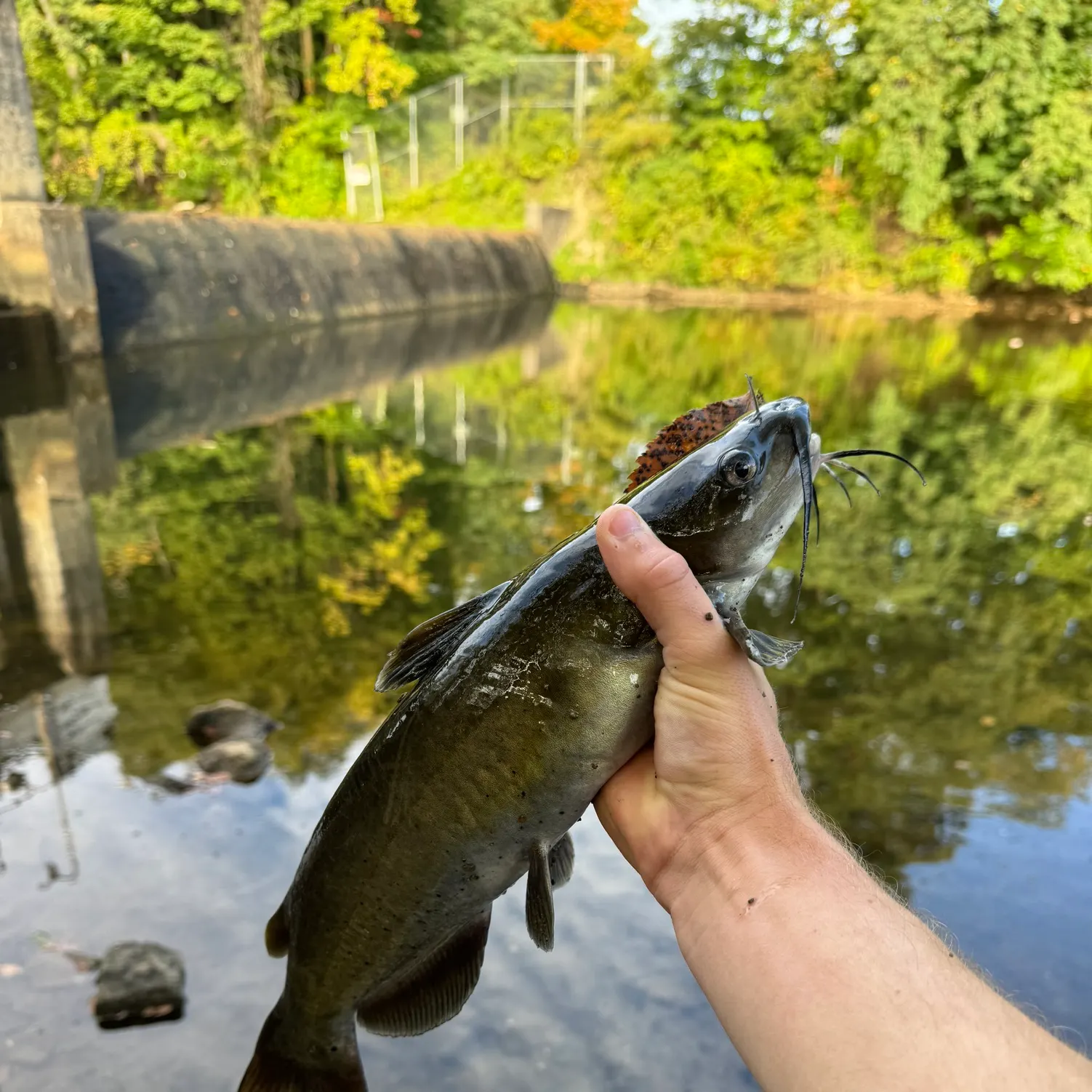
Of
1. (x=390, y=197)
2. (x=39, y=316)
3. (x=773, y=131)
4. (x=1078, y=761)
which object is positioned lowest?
(x=1078, y=761)

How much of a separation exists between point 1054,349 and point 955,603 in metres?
16.0

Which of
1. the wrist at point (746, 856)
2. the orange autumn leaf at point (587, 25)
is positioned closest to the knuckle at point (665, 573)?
A: the wrist at point (746, 856)

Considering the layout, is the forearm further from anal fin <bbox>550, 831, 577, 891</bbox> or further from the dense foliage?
the dense foliage

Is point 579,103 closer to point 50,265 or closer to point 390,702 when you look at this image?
point 50,265

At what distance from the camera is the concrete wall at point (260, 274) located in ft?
47.2

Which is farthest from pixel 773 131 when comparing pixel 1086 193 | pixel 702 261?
pixel 1086 193

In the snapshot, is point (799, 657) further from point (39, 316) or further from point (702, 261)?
point (702, 261)

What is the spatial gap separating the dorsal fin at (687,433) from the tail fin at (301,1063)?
1.45 metres

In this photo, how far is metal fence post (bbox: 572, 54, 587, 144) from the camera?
1193 inches

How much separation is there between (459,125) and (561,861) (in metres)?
32.6

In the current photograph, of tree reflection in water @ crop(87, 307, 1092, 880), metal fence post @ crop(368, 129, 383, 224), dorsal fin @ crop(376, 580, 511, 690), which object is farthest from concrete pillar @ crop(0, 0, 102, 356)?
metal fence post @ crop(368, 129, 383, 224)

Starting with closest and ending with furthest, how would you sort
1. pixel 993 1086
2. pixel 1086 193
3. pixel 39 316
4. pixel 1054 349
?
pixel 993 1086
pixel 39 316
pixel 1054 349
pixel 1086 193

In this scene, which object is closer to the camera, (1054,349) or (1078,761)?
(1078,761)

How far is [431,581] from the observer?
20.7 ft
